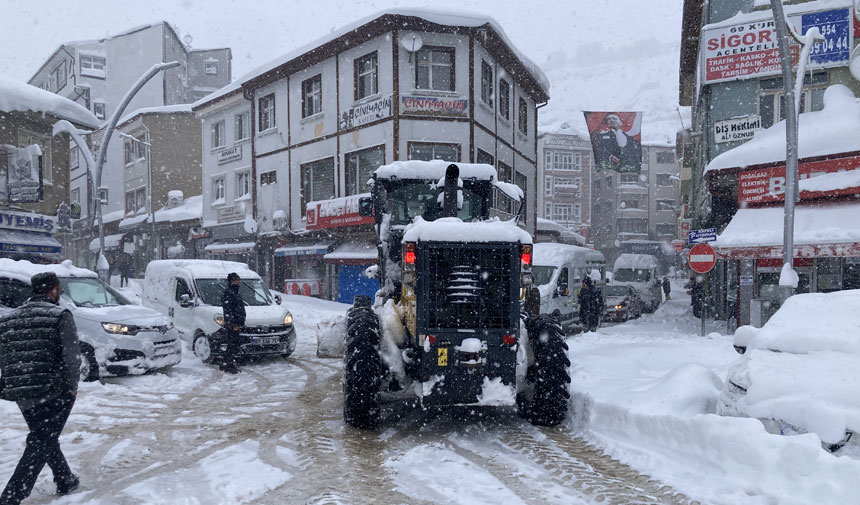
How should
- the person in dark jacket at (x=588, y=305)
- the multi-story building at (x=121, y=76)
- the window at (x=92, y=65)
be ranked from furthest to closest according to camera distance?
the window at (x=92, y=65)
the multi-story building at (x=121, y=76)
the person in dark jacket at (x=588, y=305)

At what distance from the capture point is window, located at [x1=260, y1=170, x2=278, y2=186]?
25938 millimetres

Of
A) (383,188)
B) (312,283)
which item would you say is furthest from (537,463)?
(312,283)

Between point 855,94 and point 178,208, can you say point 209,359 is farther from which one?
point 178,208

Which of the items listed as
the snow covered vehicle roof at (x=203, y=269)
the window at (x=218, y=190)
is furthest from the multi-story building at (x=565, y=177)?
the snow covered vehicle roof at (x=203, y=269)

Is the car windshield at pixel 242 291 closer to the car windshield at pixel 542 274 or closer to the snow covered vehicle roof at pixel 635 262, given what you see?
the car windshield at pixel 542 274

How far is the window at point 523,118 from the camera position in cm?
2648

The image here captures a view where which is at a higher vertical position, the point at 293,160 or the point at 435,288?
the point at 293,160

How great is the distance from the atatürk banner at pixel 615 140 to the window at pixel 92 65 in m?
38.0

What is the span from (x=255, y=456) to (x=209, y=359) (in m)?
5.76

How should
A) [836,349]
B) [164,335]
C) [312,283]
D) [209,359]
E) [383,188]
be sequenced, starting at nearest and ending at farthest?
[836,349], [383,188], [164,335], [209,359], [312,283]

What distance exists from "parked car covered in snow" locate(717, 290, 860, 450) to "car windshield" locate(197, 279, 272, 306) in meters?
8.88

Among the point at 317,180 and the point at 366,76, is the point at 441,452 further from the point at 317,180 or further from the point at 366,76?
the point at 317,180

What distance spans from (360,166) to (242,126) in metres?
9.47

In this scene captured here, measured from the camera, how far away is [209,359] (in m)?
10.6
